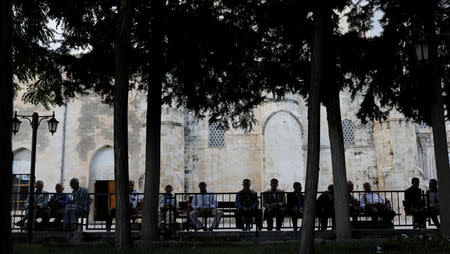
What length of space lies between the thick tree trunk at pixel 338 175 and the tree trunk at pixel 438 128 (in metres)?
2.17

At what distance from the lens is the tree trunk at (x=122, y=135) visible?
343 inches

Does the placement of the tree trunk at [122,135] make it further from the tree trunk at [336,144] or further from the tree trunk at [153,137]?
the tree trunk at [336,144]

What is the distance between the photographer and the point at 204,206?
509 inches

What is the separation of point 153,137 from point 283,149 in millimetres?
13058

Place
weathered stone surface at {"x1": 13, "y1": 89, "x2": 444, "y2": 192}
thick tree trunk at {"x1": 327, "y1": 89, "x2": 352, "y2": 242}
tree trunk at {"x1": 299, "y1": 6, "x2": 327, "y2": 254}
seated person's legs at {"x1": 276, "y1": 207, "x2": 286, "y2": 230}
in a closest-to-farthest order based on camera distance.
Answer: tree trunk at {"x1": 299, "y1": 6, "x2": 327, "y2": 254}
thick tree trunk at {"x1": 327, "y1": 89, "x2": 352, "y2": 242}
seated person's legs at {"x1": 276, "y1": 207, "x2": 286, "y2": 230}
weathered stone surface at {"x1": 13, "y1": 89, "x2": 444, "y2": 192}

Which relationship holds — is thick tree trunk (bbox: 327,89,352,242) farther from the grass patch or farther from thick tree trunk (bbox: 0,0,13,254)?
thick tree trunk (bbox: 0,0,13,254)

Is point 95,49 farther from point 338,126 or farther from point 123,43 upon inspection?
point 338,126

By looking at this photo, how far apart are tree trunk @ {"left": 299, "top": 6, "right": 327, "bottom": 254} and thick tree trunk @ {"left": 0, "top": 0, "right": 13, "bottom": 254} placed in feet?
15.2

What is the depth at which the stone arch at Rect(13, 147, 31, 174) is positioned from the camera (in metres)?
24.6

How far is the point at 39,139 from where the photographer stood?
81.2ft

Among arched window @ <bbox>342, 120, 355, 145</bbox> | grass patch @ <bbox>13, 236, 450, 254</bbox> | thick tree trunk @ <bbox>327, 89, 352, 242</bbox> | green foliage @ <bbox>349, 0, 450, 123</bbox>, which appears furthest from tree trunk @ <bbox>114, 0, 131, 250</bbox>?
arched window @ <bbox>342, 120, 355, 145</bbox>

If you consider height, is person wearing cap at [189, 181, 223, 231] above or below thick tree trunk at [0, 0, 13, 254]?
below

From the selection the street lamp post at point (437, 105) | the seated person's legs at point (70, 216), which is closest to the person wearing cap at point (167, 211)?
the seated person's legs at point (70, 216)

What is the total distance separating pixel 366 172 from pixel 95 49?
17.1 m
